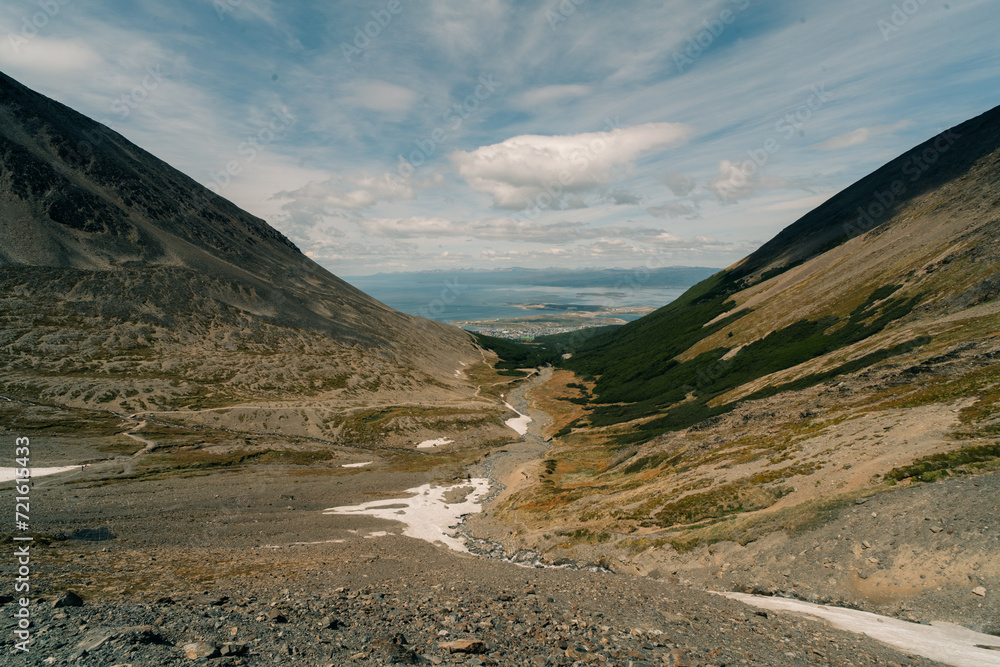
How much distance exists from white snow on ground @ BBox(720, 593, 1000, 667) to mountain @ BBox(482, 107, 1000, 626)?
1743mm

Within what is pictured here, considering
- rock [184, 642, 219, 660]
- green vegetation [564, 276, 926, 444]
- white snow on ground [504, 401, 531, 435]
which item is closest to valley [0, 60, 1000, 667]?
rock [184, 642, 219, 660]

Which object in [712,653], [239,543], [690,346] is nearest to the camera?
[712,653]

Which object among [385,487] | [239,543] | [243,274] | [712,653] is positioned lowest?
[385,487]

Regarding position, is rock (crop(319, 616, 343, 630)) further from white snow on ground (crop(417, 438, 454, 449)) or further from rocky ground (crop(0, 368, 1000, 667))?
white snow on ground (crop(417, 438, 454, 449))

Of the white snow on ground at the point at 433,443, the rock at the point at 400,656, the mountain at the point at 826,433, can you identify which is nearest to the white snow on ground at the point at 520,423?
the mountain at the point at 826,433

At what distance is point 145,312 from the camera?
133 meters

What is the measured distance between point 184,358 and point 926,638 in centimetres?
15234

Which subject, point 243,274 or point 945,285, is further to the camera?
point 243,274

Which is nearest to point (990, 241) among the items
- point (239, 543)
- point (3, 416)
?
point (239, 543)

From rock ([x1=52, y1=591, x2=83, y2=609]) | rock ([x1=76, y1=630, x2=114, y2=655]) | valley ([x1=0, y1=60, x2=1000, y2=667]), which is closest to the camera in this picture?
rock ([x1=76, y1=630, x2=114, y2=655])

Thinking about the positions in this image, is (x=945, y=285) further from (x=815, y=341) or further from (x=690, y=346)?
(x=690, y=346)

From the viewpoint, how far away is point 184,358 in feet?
395

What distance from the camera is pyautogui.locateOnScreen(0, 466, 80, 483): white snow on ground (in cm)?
5266

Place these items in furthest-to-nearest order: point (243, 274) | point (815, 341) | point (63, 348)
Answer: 1. point (243, 274)
2. point (63, 348)
3. point (815, 341)
